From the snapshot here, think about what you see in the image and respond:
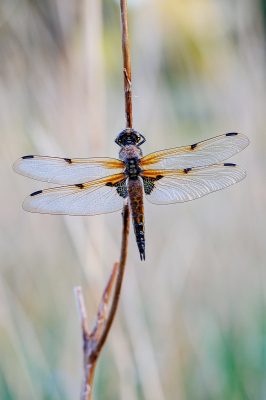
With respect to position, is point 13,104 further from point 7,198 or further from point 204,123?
point 204,123

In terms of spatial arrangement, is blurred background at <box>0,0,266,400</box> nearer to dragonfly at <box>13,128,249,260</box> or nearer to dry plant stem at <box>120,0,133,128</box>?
dragonfly at <box>13,128,249,260</box>

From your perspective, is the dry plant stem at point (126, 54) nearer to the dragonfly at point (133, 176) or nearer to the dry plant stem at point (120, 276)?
the dry plant stem at point (120, 276)

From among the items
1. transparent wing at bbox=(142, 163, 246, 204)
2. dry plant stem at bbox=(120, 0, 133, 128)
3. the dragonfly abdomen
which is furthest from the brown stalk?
transparent wing at bbox=(142, 163, 246, 204)

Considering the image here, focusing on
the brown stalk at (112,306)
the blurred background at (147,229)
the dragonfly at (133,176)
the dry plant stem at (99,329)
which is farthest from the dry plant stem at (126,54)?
the blurred background at (147,229)

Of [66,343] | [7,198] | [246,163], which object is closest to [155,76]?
[246,163]

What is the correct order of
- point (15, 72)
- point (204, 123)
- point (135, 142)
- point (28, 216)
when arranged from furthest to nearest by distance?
point (204, 123) → point (28, 216) → point (15, 72) → point (135, 142)
